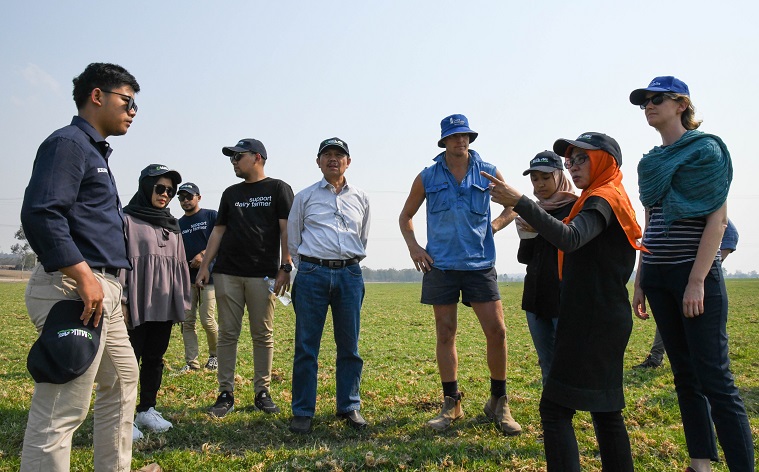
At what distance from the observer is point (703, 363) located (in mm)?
3725

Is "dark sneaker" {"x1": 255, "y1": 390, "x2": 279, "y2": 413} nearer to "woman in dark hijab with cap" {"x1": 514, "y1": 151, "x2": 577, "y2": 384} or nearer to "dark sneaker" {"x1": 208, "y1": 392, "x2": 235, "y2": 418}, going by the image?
"dark sneaker" {"x1": 208, "y1": 392, "x2": 235, "y2": 418}

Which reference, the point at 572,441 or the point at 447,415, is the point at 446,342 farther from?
the point at 572,441

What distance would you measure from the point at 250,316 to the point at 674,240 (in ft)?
14.6

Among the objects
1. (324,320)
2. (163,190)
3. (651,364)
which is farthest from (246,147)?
(651,364)

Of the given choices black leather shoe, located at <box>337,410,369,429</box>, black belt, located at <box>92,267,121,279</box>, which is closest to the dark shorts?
black leather shoe, located at <box>337,410,369,429</box>

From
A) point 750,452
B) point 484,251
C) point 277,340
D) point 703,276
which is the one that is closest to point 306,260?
point 484,251

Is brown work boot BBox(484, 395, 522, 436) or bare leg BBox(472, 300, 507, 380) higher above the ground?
bare leg BBox(472, 300, 507, 380)

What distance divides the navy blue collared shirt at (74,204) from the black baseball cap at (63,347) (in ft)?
1.02

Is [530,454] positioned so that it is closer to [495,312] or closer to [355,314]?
[495,312]

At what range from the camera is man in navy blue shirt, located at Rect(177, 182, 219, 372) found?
8.85 metres

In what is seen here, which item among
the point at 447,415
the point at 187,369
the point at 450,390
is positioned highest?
the point at 450,390

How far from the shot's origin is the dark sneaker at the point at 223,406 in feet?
19.4

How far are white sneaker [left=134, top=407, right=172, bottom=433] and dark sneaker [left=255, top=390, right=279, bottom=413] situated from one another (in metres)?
1.04

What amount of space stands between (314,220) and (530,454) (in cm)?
309
